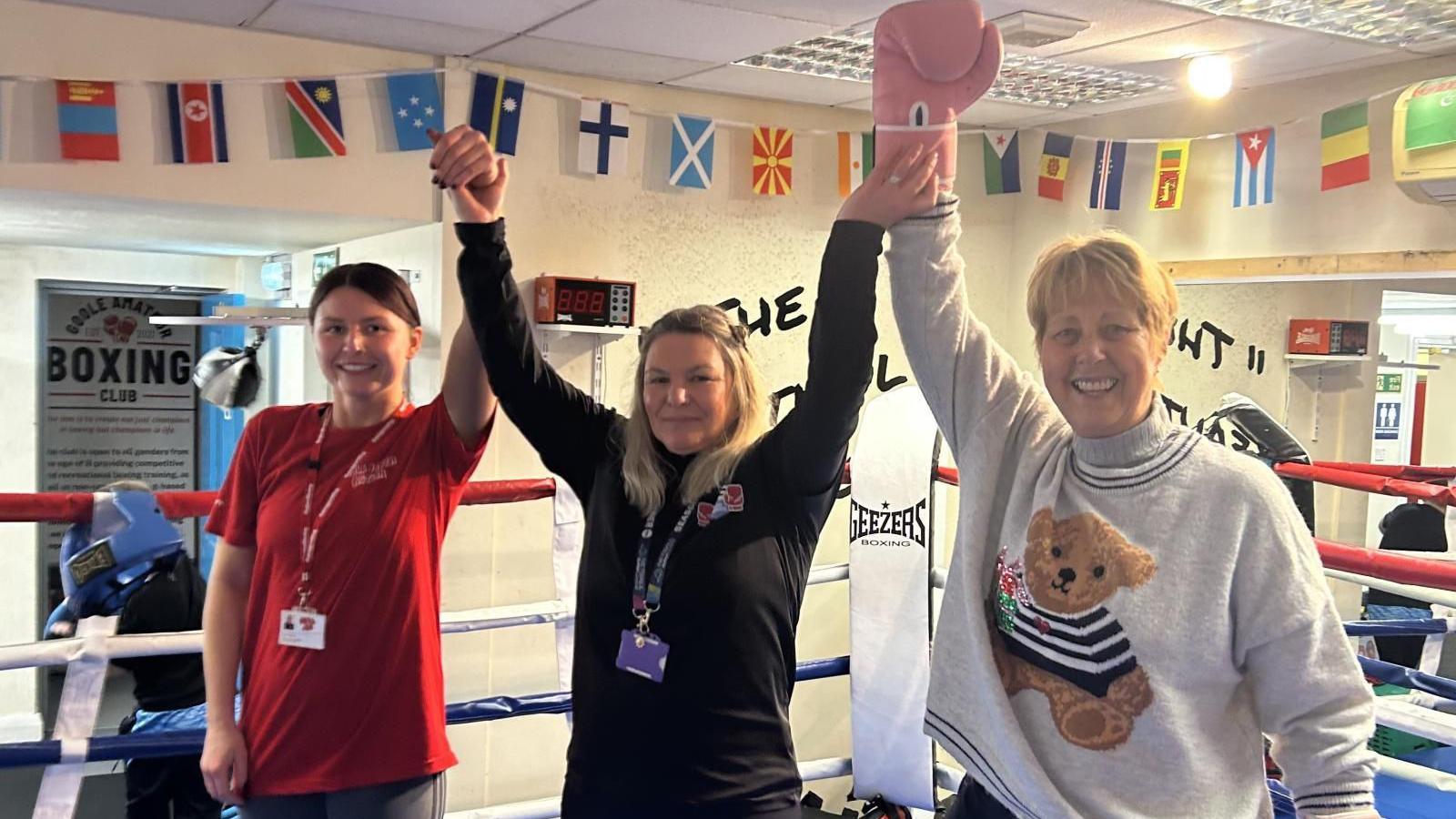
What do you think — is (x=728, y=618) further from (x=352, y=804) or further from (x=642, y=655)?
(x=352, y=804)

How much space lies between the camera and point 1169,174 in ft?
13.8

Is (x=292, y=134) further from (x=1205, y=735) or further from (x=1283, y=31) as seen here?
(x=1205, y=735)

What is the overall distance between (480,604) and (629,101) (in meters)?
1.81

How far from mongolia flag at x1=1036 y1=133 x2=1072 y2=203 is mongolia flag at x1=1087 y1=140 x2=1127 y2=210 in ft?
0.55

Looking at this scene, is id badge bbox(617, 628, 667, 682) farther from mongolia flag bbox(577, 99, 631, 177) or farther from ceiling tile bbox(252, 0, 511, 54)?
mongolia flag bbox(577, 99, 631, 177)

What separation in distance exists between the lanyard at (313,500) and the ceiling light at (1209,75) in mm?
2890

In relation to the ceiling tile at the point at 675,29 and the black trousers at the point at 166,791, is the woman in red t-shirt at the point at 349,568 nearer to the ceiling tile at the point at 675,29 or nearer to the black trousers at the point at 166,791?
the black trousers at the point at 166,791

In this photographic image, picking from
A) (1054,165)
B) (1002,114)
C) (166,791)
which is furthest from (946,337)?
(1054,165)

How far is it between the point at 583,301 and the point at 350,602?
2.32m

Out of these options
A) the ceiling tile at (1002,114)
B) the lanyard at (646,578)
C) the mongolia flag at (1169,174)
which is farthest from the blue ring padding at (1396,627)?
the ceiling tile at (1002,114)

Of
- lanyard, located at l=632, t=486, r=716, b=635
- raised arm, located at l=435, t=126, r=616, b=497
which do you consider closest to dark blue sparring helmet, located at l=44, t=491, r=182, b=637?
raised arm, located at l=435, t=126, r=616, b=497

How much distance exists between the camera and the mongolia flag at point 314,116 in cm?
345

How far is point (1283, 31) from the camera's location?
10.8ft

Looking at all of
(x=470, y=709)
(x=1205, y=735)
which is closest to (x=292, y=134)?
(x=470, y=709)
